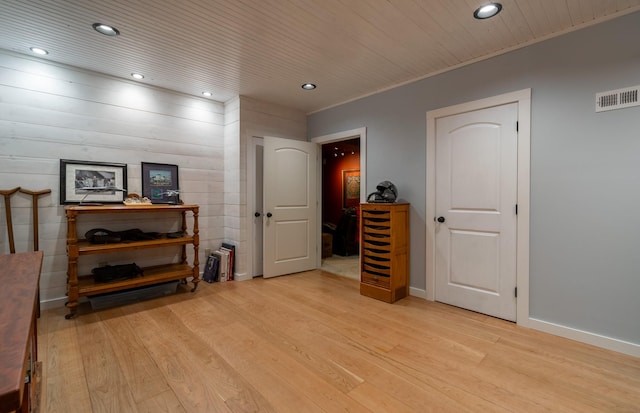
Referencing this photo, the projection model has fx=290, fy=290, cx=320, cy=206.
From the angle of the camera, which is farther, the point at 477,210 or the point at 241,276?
the point at 241,276

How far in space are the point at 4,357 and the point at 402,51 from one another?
310cm

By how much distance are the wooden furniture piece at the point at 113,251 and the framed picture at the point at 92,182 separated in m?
0.20

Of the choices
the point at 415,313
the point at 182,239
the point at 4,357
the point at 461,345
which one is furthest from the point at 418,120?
the point at 4,357

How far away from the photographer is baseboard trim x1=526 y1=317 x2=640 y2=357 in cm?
209

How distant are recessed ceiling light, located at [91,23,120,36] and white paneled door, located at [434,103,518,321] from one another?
3.09 m

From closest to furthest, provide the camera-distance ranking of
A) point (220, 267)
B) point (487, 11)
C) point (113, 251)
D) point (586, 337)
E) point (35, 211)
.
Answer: point (487, 11)
point (586, 337)
point (35, 211)
point (113, 251)
point (220, 267)

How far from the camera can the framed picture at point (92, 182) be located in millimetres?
3000

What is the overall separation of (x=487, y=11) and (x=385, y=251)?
2.25 m

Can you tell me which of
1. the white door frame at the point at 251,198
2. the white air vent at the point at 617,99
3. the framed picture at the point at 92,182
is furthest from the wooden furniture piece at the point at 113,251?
the white air vent at the point at 617,99

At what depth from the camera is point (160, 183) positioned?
361 cm

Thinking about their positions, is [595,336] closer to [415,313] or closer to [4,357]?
[415,313]

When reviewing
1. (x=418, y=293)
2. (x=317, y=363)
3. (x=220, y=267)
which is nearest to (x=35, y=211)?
(x=220, y=267)

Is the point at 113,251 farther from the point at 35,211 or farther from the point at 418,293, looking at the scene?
the point at 418,293

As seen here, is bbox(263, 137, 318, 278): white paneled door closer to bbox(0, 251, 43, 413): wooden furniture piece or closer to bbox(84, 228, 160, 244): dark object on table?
bbox(84, 228, 160, 244): dark object on table
